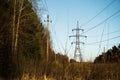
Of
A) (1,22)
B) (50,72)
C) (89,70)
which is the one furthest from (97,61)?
(1,22)

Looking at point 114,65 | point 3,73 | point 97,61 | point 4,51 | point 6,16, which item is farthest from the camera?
point 6,16

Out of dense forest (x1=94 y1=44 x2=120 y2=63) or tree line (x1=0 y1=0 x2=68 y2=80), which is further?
tree line (x1=0 y1=0 x2=68 y2=80)

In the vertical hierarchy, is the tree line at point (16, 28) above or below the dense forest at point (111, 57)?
above

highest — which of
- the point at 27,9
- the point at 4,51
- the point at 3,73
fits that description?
the point at 27,9

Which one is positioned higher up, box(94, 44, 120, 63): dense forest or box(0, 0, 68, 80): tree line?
box(0, 0, 68, 80): tree line

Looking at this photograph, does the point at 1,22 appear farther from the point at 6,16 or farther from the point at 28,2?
the point at 28,2

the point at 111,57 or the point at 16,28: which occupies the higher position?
the point at 16,28

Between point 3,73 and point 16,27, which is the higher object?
point 16,27

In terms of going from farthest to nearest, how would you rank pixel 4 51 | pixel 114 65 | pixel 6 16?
1. pixel 6 16
2. pixel 4 51
3. pixel 114 65

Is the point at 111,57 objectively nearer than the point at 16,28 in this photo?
Yes

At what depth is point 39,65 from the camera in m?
12.7

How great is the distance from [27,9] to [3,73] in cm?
753

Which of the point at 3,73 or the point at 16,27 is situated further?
the point at 16,27

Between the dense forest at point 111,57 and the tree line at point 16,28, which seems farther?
the tree line at point 16,28
